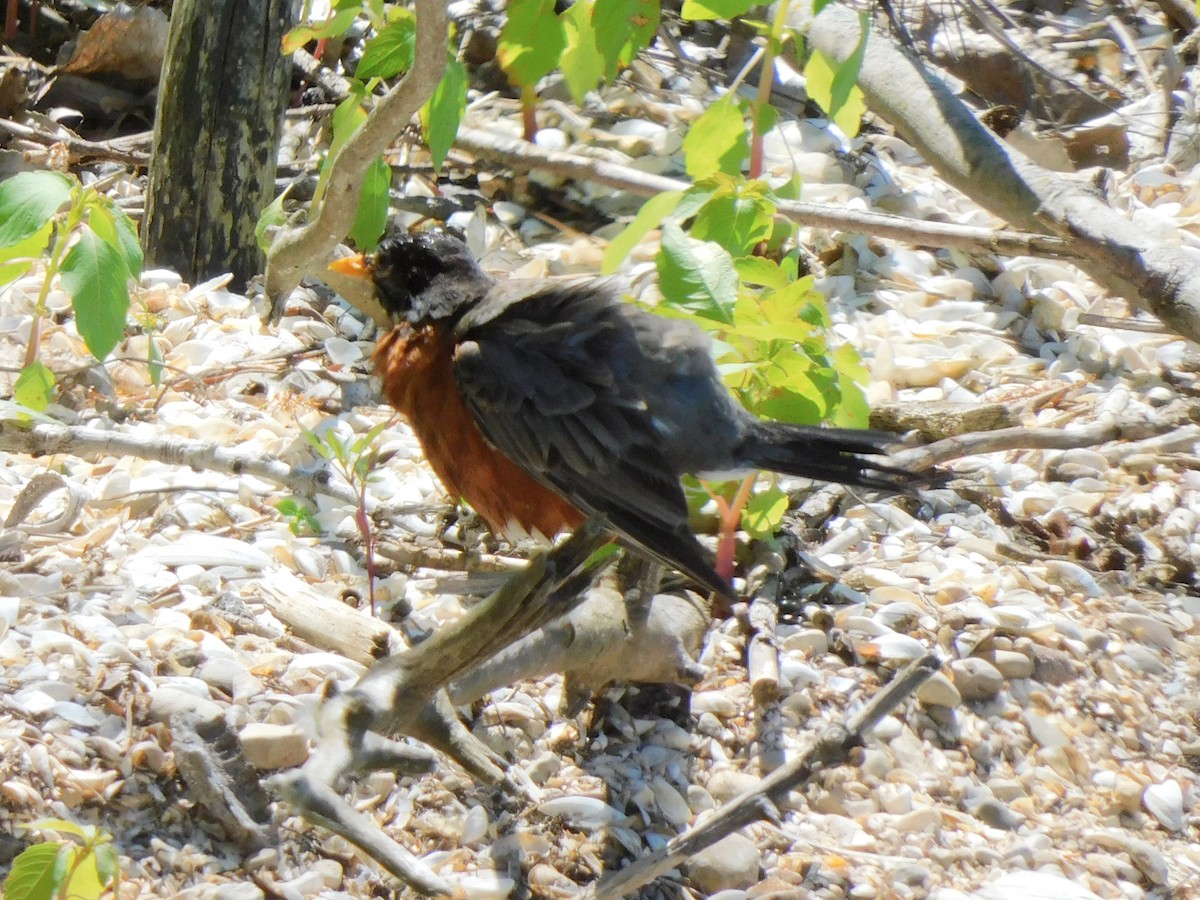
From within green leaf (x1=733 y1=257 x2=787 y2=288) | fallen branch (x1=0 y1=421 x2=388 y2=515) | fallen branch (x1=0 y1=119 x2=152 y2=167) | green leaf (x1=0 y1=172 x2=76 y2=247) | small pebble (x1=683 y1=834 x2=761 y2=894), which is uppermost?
green leaf (x1=733 y1=257 x2=787 y2=288)

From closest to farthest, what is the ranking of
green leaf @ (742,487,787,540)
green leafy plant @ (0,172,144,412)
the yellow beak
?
green leafy plant @ (0,172,144,412) → green leaf @ (742,487,787,540) → the yellow beak

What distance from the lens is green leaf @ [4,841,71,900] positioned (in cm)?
169

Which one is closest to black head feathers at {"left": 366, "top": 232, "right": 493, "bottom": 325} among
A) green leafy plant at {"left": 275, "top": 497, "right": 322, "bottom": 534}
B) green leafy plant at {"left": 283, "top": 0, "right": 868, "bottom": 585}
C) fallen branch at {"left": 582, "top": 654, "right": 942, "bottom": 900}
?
green leafy plant at {"left": 283, "top": 0, "right": 868, "bottom": 585}

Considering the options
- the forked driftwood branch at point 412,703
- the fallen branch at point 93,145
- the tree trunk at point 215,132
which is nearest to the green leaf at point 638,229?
the forked driftwood branch at point 412,703

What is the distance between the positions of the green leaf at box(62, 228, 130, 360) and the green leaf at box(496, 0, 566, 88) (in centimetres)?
87

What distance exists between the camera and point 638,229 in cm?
238

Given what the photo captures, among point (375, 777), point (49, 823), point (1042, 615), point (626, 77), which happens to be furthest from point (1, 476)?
point (626, 77)

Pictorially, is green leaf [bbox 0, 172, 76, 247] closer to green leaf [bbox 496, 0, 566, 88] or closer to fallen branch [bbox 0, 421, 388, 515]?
fallen branch [bbox 0, 421, 388, 515]

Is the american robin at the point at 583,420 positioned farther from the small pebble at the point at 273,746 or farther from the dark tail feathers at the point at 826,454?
the small pebble at the point at 273,746

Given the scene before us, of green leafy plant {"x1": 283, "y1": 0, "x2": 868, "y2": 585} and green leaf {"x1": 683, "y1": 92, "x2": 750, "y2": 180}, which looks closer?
green leafy plant {"x1": 283, "y1": 0, "x2": 868, "y2": 585}

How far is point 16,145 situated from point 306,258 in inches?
74.0

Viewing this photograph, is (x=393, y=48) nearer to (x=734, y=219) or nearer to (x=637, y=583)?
(x=734, y=219)

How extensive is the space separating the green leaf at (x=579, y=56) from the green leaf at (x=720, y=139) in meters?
0.24

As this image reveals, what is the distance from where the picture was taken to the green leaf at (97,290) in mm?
2504
